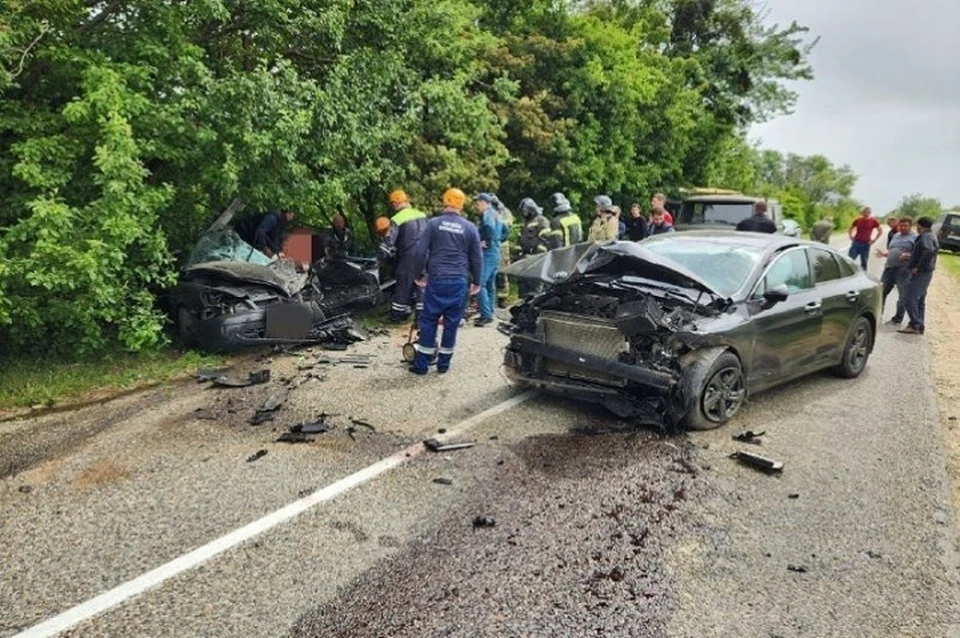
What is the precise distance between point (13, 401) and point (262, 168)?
3390 millimetres

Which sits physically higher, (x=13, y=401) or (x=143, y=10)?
(x=143, y=10)

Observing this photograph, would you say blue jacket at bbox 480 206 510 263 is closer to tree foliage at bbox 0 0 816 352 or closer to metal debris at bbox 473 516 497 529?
tree foliage at bbox 0 0 816 352

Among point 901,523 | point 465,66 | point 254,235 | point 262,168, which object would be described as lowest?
point 901,523

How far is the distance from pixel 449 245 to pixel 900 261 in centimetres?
748

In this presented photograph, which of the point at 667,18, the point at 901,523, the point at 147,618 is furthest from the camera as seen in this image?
the point at 667,18

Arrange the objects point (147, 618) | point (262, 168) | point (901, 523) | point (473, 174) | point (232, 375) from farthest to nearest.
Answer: point (473, 174) → point (262, 168) → point (232, 375) → point (901, 523) → point (147, 618)

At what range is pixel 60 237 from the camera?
18.7 ft

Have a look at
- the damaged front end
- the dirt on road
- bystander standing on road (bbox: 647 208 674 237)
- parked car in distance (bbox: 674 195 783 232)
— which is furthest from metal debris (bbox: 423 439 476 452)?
parked car in distance (bbox: 674 195 783 232)

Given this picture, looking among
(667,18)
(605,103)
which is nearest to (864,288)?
(605,103)

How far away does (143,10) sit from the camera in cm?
668

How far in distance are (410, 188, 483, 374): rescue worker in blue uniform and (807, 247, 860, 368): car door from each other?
3388mm

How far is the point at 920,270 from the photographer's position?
9414 millimetres

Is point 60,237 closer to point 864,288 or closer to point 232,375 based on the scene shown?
point 232,375

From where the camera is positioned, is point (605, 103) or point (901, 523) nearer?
point (901, 523)
